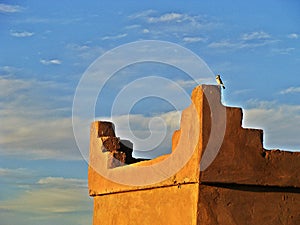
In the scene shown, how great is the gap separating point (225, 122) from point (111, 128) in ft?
12.5

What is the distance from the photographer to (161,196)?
8.77 meters

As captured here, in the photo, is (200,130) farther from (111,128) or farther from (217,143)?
(111,128)

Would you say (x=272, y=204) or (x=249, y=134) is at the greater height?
(x=249, y=134)

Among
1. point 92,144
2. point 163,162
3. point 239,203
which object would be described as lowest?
point 239,203

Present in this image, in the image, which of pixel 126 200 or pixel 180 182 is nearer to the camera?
pixel 180 182

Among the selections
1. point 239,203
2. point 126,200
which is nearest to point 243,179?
point 239,203

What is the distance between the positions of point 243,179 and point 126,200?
2405 millimetres

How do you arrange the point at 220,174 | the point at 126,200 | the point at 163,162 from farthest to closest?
the point at 126,200 → the point at 163,162 → the point at 220,174

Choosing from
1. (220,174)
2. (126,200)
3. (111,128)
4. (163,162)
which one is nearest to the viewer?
(220,174)

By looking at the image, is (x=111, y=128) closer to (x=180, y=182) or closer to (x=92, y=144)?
(x=92, y=144)

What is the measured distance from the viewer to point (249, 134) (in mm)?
8016

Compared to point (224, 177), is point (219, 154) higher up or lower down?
higher up

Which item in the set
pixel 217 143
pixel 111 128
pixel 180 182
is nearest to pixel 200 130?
pixel 217 143

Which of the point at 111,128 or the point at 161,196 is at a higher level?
the point at 111,128
